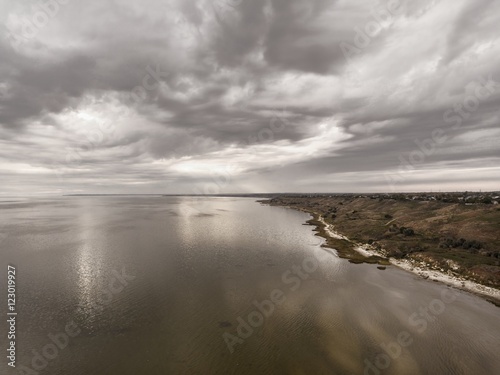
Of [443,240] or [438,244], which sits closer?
[438,244]

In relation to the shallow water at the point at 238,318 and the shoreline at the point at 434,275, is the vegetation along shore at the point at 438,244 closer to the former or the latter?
the shoreline at the point at 434,275

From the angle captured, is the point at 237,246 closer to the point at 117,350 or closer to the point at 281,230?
the point at 281,230

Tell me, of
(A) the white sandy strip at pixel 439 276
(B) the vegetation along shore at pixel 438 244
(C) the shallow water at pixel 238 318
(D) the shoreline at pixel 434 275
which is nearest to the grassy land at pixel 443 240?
(B) the vegetation along shore at pixel 438 244

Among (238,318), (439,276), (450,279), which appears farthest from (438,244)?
(238,318)

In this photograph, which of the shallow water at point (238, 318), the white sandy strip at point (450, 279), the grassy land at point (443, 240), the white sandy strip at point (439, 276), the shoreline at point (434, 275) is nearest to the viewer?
the shallow water at point (238, 318)

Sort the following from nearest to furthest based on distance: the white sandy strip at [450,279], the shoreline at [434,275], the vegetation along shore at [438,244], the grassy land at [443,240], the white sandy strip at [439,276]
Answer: the shoreline at [434,275] < the white sandy strip at [450,279] < the white sandy strip at [439,276] < the vegetation along shore at [438,244] < the grassy land at [443,240]

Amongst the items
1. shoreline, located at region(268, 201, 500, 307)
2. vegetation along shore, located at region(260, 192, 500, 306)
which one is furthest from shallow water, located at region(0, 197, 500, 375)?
vegetation along shore, located at region(260, 192, 500, 306)

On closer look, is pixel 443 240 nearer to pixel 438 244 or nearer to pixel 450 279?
pixel 438 244

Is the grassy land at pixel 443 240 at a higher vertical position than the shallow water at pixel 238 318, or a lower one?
higher
